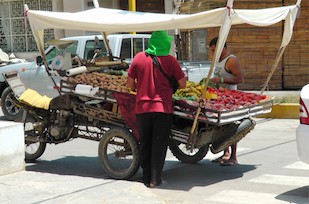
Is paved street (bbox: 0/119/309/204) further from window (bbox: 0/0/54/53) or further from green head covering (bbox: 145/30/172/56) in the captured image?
window (bbox: 0/0/54/53)

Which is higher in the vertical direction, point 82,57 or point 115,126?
point 82,57

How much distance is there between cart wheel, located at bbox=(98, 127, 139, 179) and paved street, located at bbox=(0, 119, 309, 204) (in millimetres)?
185

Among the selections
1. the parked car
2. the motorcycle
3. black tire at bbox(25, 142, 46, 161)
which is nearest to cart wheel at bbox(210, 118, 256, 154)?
the motorcycle

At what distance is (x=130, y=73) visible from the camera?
7191mm

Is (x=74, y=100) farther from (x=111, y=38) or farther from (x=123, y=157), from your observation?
(x=111, y=38)

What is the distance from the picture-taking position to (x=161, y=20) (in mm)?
7137

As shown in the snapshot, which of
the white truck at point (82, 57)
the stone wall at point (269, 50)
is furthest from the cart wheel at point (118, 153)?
the stone wall at point (269, 50)

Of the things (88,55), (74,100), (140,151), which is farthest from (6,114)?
(140,151)

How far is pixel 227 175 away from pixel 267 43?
32.7ft

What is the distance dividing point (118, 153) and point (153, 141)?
0.70 metres

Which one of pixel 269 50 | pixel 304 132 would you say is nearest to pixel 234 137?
pixel 304 132

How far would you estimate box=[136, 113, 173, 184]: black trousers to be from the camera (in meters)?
7.12

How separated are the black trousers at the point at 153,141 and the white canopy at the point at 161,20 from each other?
100 centimetres

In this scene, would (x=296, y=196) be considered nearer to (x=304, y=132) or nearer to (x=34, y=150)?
(x=304, y=132)
